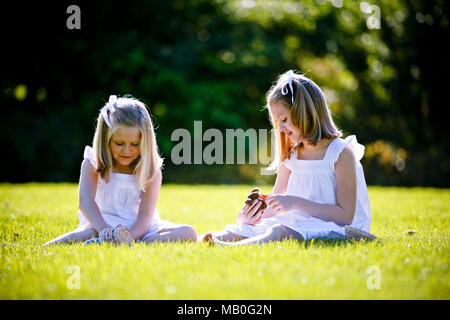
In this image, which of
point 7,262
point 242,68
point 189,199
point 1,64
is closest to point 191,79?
point 242,68

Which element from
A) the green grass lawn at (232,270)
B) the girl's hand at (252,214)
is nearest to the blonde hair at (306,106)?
the girl's hand at (252,214)

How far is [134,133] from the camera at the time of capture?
414 centimetres

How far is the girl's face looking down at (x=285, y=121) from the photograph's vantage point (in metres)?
4.07

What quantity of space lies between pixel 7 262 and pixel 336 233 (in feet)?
7.89

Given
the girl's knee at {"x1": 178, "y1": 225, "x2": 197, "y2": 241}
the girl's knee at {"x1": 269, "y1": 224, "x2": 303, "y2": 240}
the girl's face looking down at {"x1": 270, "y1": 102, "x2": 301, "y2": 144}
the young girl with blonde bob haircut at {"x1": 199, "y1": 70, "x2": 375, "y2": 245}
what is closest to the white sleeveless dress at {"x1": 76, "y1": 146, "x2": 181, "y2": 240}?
the girl's knee at {"x1": 178, "y1": 225, "x2": 197, "y2": 241}

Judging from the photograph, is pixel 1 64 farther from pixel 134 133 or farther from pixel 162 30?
pixel 134 133

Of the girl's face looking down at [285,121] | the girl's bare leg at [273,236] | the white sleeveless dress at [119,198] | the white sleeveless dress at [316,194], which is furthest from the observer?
the white sleeveless dress at [119,198]

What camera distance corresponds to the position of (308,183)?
4.13 meters

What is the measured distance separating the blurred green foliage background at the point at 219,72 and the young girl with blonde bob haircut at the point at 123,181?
38.2ft

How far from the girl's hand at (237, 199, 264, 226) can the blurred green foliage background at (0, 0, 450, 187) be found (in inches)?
487

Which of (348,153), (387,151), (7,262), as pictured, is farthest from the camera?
(387,151)

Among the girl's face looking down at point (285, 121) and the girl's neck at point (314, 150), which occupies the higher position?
the girl's face looking down at point (285, 121)

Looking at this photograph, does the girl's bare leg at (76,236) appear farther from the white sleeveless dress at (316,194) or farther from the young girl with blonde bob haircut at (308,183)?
the white sleeveless dress at (316,194)

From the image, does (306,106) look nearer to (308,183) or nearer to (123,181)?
(308,183)
